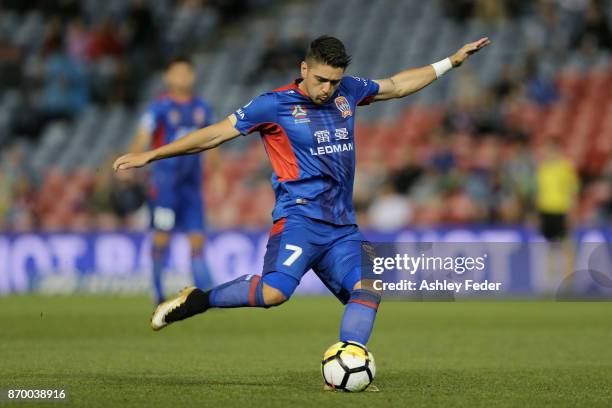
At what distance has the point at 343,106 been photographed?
720 cm

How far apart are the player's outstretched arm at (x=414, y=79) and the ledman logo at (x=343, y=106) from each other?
351 mm

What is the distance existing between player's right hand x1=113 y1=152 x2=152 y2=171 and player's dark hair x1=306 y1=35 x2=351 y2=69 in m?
1.07

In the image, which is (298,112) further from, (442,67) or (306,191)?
(442,67)

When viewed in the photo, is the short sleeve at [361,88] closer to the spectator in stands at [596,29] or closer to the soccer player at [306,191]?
the soccer player at [306,191]

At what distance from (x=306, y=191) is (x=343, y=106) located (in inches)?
21.7

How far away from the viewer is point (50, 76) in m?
22.4

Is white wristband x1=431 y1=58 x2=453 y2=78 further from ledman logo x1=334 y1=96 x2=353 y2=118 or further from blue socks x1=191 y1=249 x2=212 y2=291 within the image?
blue socks x1=191 y1=249 x2=212 y2=291

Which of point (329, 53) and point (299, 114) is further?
point (299, 114)

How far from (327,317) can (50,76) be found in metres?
11.2

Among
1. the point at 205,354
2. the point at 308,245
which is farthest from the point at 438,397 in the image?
the point at 205,354

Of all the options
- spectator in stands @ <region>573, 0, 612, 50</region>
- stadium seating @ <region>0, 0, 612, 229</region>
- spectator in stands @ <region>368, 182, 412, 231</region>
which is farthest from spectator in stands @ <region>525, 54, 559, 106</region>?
spectator in stands @ <region>368, 182, 412, 231</region>

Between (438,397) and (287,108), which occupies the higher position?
(287,108)

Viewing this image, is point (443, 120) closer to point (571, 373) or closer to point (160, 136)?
point (160, 136)

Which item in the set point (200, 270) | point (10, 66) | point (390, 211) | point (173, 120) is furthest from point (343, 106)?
point (10, 66)
